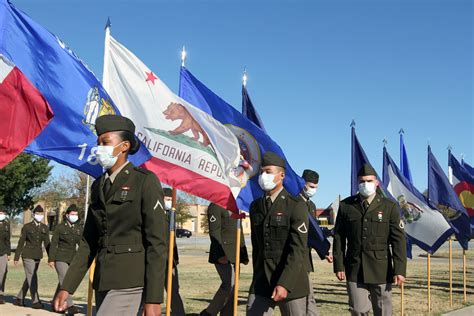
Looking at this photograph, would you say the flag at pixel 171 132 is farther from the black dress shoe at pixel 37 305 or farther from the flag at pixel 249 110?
the black dress shoe at pixel 37 305

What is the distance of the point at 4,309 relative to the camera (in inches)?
471

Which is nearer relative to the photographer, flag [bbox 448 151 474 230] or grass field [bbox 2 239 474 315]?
grass field [bbox 2 239 474 315]

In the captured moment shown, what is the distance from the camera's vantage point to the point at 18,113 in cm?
614

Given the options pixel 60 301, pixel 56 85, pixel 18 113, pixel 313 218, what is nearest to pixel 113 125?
pixel 60 301

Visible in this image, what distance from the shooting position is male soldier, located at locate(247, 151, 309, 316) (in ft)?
19.3

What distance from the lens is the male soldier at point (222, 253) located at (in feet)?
31.6

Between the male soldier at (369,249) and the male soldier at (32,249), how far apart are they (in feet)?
23.2

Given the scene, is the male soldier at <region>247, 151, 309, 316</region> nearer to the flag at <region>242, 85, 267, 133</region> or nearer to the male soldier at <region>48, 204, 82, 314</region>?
the flag at <region>242, 85, 267, 133</region>

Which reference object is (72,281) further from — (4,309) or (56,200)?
(56,200)

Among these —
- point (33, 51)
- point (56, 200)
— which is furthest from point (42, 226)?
point (56, 200)

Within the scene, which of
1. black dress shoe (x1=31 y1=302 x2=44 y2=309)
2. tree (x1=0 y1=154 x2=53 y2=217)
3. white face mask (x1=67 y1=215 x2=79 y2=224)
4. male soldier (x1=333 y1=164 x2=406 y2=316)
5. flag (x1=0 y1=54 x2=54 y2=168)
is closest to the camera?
flag (x1=0 y1=54 x2=54 y2=168)

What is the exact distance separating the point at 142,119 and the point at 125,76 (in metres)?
0.58

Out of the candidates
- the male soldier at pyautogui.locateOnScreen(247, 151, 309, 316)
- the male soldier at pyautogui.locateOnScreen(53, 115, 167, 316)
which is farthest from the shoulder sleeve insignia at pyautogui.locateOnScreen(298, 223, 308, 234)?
the male soldier at pyautogui.locateOnScreen(53, 115, 167, 316)

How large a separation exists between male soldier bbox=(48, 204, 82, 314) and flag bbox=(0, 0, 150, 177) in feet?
18.2
